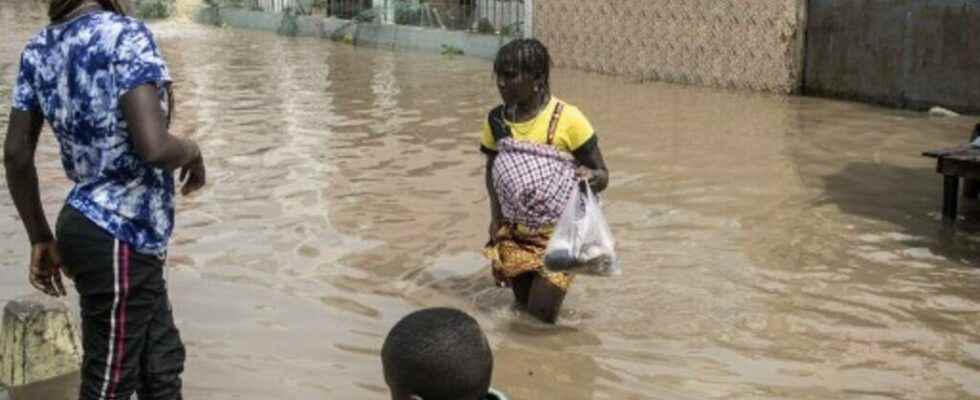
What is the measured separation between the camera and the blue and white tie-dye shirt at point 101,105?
2.99m

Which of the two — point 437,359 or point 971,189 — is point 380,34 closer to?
point 971,189

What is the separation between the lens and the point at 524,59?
4.80 metres

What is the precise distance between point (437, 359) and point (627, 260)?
4.75 metres

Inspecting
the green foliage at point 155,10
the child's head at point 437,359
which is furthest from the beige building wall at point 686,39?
the green foliage at point 155,10

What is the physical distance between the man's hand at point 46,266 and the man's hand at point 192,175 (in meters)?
0.39

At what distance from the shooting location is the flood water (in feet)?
16.4

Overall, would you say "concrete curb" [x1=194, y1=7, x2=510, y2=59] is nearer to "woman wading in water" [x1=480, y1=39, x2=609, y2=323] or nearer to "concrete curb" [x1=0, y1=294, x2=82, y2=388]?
"woman wading in water" [x1=480, y1=39, x2=609, y2=323]

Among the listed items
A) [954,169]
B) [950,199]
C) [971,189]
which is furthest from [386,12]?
[954,169]

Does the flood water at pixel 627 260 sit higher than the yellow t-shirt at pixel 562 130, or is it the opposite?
the yellow t-shirt at pixel 562 130

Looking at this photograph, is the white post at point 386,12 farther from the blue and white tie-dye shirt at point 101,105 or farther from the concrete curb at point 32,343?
the blue and white tie-dye shirt at point 101,105

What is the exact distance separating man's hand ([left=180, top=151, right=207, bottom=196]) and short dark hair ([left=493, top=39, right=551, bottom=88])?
178cm

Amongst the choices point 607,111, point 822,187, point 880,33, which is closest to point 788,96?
point 880,33

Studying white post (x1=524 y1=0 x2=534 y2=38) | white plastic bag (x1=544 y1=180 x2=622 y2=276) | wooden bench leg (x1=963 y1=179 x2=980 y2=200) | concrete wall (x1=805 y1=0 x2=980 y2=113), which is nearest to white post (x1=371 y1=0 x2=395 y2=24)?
white post (x1=524 y1=0 x2=534 y2=38)

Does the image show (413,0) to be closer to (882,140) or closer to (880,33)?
(880,33)
